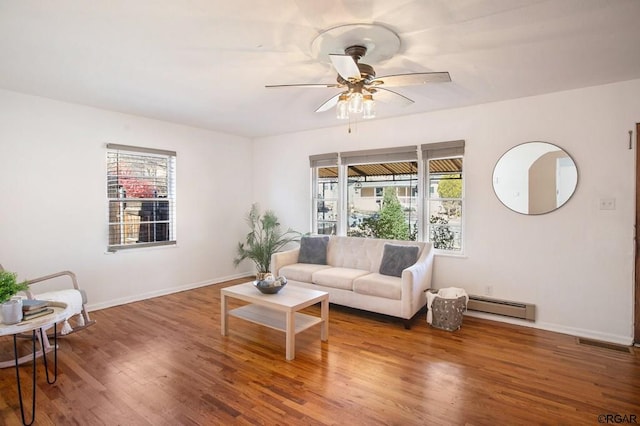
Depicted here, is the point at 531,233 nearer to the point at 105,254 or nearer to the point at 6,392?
the point at 6,392

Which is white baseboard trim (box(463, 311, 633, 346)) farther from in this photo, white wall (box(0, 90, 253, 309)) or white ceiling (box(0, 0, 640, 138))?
white wall (box(0, 90, 253, 309))

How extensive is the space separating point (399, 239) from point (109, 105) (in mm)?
4070

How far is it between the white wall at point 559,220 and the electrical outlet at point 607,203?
0.13 ft

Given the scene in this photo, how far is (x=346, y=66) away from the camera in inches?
87.6

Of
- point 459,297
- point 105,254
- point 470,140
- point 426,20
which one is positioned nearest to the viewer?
point 426,20

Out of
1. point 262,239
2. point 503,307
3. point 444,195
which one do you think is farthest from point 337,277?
point 262,239

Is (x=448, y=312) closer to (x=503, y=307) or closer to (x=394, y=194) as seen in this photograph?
(x=503, y=307)

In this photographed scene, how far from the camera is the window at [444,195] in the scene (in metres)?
4.22

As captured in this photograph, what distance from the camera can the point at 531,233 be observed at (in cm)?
373

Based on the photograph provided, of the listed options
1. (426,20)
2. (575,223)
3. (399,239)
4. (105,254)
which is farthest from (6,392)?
(575,223)

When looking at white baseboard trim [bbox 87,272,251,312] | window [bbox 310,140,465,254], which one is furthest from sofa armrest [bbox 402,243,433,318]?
white baseboard trim [bbox 87,272,251,312]

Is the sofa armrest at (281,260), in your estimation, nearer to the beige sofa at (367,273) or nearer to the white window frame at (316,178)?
the beige sofa at (367,273)

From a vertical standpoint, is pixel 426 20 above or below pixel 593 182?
above

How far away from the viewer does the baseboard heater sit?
3.71 meters
